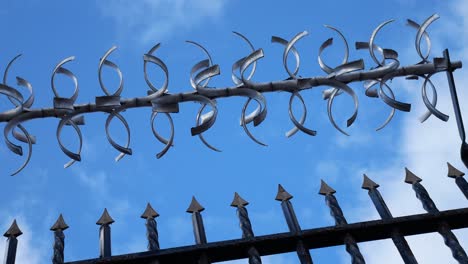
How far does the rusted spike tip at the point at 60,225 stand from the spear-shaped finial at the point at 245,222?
3.72 feet

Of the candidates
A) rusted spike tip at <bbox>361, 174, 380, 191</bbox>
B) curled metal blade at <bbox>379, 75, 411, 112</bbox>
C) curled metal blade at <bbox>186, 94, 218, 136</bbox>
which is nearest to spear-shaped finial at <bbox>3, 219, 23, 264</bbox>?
curled metal blade at <bbox>186, 94, 218, 136</bbox>

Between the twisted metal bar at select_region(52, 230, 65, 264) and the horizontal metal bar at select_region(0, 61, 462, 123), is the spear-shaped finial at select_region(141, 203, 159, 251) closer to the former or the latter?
the twisted metal bar at select_region(52, 230, 65, 264)

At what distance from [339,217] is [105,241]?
1.55 metres

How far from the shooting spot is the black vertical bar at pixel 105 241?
5291 millimetres

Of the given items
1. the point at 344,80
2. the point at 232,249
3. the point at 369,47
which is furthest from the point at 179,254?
the point at 369,47

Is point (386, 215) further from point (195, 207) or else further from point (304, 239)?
point (195, 207)

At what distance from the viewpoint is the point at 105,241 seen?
5398mm

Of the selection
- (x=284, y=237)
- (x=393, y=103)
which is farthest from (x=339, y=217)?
(x=393, y=103)

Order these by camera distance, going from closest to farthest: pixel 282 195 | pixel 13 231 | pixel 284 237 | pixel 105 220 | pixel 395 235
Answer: pixel 284 237 → pixel 395 235 → pixel 13 231 → pixel 105 220 → pixel 282 195

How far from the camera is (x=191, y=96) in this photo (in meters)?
5.59

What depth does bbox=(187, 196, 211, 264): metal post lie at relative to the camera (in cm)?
518

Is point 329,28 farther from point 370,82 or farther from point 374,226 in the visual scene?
point 374,226

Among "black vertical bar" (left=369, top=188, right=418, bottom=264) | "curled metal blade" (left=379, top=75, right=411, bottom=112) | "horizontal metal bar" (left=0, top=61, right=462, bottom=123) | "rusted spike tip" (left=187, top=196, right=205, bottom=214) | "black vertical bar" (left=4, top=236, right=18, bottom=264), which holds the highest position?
"horizontal metal bar" (left=0, top=61, right=462, bottom=123)

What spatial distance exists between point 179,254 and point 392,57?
2.07 m
